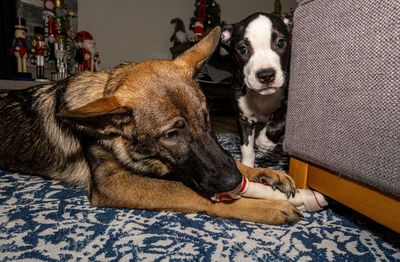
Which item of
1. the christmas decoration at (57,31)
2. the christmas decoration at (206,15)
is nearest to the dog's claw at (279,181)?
the christmas decoration at (57,31)

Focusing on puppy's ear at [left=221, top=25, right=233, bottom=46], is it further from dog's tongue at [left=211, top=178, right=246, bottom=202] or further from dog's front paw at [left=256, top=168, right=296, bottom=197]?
dog's tongue at [left=211, top=178, right=246, bottom=202]

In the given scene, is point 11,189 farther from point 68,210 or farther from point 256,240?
point 256,240

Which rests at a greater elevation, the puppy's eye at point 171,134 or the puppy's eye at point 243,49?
the puppy's eye at point 243,49

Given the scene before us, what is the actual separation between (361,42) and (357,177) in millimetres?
557

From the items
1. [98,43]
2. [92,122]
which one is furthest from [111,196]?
[98,43]

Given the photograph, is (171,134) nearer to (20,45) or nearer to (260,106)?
(260,106)

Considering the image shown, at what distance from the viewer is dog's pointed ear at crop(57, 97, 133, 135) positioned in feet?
3.37

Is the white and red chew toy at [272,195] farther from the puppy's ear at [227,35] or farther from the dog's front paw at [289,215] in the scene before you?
the puppy's ear at [227,35]

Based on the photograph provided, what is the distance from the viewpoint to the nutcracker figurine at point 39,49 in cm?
487

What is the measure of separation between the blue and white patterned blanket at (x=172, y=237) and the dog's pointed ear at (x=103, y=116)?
1.60ft

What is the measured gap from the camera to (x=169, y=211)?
142 centimetres

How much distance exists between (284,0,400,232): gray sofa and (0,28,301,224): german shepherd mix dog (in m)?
0.28

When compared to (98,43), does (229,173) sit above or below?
below

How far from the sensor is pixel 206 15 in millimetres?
6984
